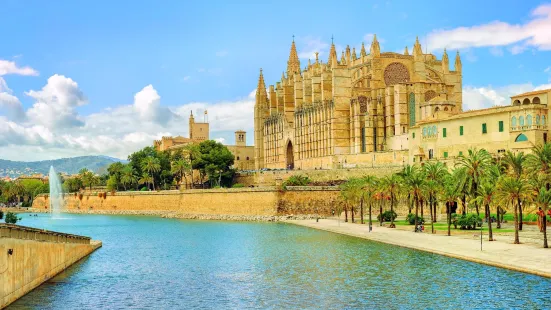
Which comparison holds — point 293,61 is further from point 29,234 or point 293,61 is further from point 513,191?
point 29,234

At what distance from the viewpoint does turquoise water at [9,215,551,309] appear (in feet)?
72.2

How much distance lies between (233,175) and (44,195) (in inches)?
1415

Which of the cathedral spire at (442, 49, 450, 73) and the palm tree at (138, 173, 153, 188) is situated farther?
the palm tree at (138, 173, 153, 188)

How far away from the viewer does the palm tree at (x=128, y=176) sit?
93.5 metres

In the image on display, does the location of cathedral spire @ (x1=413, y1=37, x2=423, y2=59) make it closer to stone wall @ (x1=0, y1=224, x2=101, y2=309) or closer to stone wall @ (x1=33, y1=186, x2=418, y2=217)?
stone wall @ (x1=33, y1=186, x2=418, y2=217)

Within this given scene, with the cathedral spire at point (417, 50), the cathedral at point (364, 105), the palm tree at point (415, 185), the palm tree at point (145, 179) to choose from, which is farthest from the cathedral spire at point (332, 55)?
the palm tree at point (415, 185)

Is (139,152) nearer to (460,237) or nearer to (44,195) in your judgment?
(44,195)

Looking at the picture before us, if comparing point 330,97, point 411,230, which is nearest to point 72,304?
point 411,230

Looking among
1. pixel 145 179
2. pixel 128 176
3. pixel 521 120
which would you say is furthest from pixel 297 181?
pixel 128 176

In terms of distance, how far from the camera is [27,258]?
21.7 meters

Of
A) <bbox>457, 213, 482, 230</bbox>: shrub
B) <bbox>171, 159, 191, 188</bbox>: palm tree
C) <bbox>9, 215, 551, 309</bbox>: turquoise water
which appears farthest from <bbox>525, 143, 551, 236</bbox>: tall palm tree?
<bbox>171, 159, 191, 188</bbox>: palm tree

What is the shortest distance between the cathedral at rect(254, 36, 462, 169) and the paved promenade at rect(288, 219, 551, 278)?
2094cm

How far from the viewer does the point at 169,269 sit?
3092 centimetres

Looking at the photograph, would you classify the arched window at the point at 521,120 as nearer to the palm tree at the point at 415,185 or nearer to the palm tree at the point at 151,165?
the palm tree at the point at 415,185
